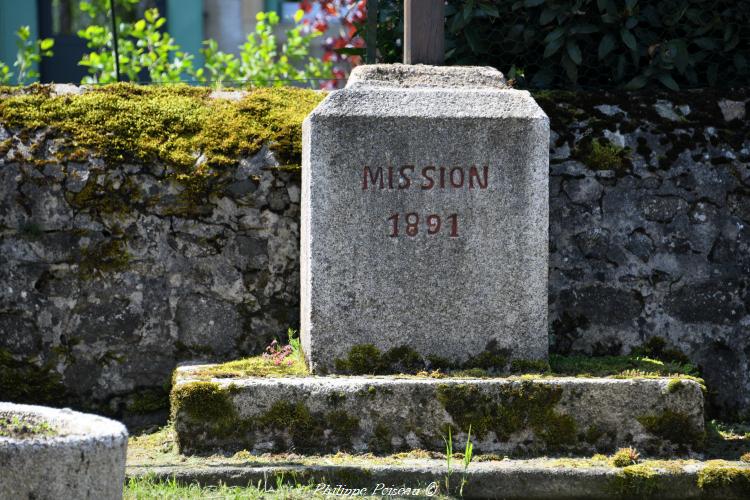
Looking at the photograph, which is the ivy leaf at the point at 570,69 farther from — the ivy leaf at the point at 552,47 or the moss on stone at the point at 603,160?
the moss on stone at the point at 603,160

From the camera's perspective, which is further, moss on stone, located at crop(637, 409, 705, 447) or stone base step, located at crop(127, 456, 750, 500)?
moss on stone, located at crop(637, 409, 705, 447)

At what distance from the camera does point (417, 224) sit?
13.2 feet

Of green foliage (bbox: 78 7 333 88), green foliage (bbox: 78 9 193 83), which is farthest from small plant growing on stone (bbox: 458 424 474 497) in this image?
green foliage (bbox: 78 9 193 83)

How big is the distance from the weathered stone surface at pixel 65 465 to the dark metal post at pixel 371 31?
320cm

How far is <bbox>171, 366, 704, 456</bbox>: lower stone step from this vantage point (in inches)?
148

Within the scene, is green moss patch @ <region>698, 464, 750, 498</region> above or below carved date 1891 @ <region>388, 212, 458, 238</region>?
below

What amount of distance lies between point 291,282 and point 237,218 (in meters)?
0.37

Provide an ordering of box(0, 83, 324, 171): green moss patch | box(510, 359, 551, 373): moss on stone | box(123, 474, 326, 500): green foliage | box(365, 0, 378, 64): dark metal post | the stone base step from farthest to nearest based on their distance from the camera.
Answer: box(365, 0, 378, 64): dark metal post → box(0, 83, 324, 171): green moss patch → box(510, 359, 551, 373): moss on stone → the stone base step → box(123, 474, 326, 500): green foliage

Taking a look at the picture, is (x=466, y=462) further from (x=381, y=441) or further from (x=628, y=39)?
(x=628, y=39)

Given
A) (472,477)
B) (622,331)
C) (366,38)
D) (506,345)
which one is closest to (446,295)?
(506,345)

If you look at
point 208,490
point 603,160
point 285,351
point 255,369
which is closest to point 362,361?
point 255,369

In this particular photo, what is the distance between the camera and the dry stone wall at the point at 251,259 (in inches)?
178

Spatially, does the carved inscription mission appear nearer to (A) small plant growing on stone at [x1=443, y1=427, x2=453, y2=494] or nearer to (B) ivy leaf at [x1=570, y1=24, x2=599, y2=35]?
(A) small plant growing on stone at [x1=443, y1=427, x2=453, y2=494]

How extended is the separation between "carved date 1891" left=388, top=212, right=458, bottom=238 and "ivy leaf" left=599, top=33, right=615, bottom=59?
153 centimetres
